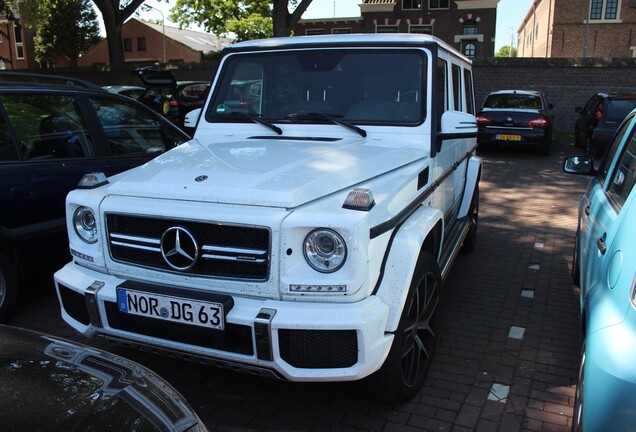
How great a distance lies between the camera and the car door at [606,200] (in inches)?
112

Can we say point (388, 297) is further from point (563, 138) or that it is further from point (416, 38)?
point (563, 138)

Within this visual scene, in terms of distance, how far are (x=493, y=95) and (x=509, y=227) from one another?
8.44m

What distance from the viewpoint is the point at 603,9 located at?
34.2m

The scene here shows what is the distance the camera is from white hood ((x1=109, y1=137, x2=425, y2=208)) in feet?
8.70

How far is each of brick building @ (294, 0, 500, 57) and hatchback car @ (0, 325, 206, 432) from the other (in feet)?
115

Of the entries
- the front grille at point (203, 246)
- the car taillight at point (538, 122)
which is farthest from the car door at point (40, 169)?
the car taillight at point (538, 122)

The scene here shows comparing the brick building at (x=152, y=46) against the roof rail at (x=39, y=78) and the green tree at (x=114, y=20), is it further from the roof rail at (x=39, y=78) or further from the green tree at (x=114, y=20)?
the roof rail at (x=39, y=78)

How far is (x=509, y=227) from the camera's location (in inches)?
284

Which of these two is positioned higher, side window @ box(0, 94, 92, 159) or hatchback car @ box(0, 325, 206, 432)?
side window @ box(0, 94, 92, 159)

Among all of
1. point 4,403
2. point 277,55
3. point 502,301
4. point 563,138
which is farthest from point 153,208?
point 563,138

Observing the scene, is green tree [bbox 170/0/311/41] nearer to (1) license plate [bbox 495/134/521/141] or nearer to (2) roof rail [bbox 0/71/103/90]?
(1) license plate [bbox 495/134/521/141]

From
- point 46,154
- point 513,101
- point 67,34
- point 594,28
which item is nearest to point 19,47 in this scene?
point 67,34

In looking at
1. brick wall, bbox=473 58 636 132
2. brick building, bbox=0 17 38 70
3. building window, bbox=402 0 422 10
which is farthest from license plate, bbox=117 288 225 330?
brick building, bbox=0 17 38 70

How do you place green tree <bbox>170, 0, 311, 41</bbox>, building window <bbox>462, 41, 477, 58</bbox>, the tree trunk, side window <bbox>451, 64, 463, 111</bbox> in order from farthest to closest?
green tree <bbox>170, 0, 311, 41</bbox>
building window <bbox>462, 41, 477, 58</bbox>
the tree trunk
side window <bbox>451, 64, 463, 111</bbox>
